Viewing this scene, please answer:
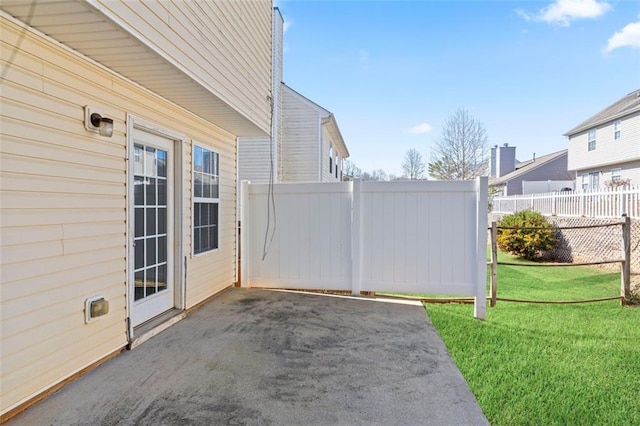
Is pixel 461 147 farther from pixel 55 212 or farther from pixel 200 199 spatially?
pixel 55 212

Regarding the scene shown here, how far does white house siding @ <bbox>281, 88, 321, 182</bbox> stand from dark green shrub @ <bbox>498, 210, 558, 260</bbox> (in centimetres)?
649

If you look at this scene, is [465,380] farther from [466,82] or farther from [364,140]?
[364,140]

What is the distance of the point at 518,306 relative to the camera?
16.0 feet

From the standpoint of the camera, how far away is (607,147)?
14719mm

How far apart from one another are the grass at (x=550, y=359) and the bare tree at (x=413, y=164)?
79.0 feet

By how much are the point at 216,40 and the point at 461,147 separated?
18904 mm

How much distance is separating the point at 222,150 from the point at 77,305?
325 centimetres

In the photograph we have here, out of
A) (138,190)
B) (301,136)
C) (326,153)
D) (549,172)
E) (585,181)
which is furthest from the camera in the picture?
(549,172)

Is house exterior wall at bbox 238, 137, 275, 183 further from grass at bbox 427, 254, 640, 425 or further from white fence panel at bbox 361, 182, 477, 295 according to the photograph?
grass at bbox 427, 254, 640, 425

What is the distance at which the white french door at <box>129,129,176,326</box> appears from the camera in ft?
11.0

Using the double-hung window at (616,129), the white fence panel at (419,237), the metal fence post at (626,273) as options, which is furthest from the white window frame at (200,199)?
the double-hung window at (616,129)

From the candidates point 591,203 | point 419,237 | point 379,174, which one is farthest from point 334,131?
point 379,174

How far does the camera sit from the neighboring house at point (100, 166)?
6.77 ft

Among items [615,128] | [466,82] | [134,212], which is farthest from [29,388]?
[615,128]
